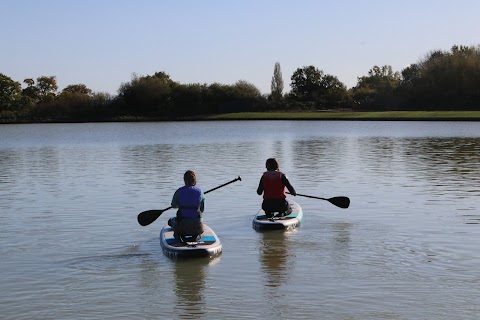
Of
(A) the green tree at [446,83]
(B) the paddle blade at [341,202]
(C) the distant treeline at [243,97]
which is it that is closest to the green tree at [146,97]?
(C) the distant treeline at [243,97]

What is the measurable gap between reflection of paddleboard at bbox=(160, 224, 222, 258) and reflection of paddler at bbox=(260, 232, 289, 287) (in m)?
0.87

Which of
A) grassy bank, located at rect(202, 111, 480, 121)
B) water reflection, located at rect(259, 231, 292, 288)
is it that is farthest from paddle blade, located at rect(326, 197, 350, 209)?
grassy bank, located at rect(202, 111, 480, 121)

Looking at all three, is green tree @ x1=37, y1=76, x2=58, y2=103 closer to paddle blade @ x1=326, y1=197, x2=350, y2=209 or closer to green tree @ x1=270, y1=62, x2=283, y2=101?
green tree @ x1=270, y1=62, x2=283, y2=101

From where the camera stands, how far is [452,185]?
24.6m

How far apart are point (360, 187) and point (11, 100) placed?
117m

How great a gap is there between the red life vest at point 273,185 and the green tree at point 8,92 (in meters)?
121

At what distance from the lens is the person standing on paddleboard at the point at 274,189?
1661cm

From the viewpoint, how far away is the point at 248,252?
14.5 meters

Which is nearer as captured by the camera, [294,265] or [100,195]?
[294,265]

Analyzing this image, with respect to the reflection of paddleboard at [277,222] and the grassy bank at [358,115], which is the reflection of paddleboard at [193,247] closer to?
the reflection of paddleboard at [277,222]

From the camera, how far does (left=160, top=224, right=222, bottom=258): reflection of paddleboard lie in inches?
535

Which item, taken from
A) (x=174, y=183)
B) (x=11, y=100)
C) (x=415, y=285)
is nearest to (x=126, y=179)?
(x=174, y=183)

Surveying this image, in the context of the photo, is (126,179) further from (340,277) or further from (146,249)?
(340,277)

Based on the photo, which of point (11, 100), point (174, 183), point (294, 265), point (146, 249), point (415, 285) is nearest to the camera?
point (415, 285)
